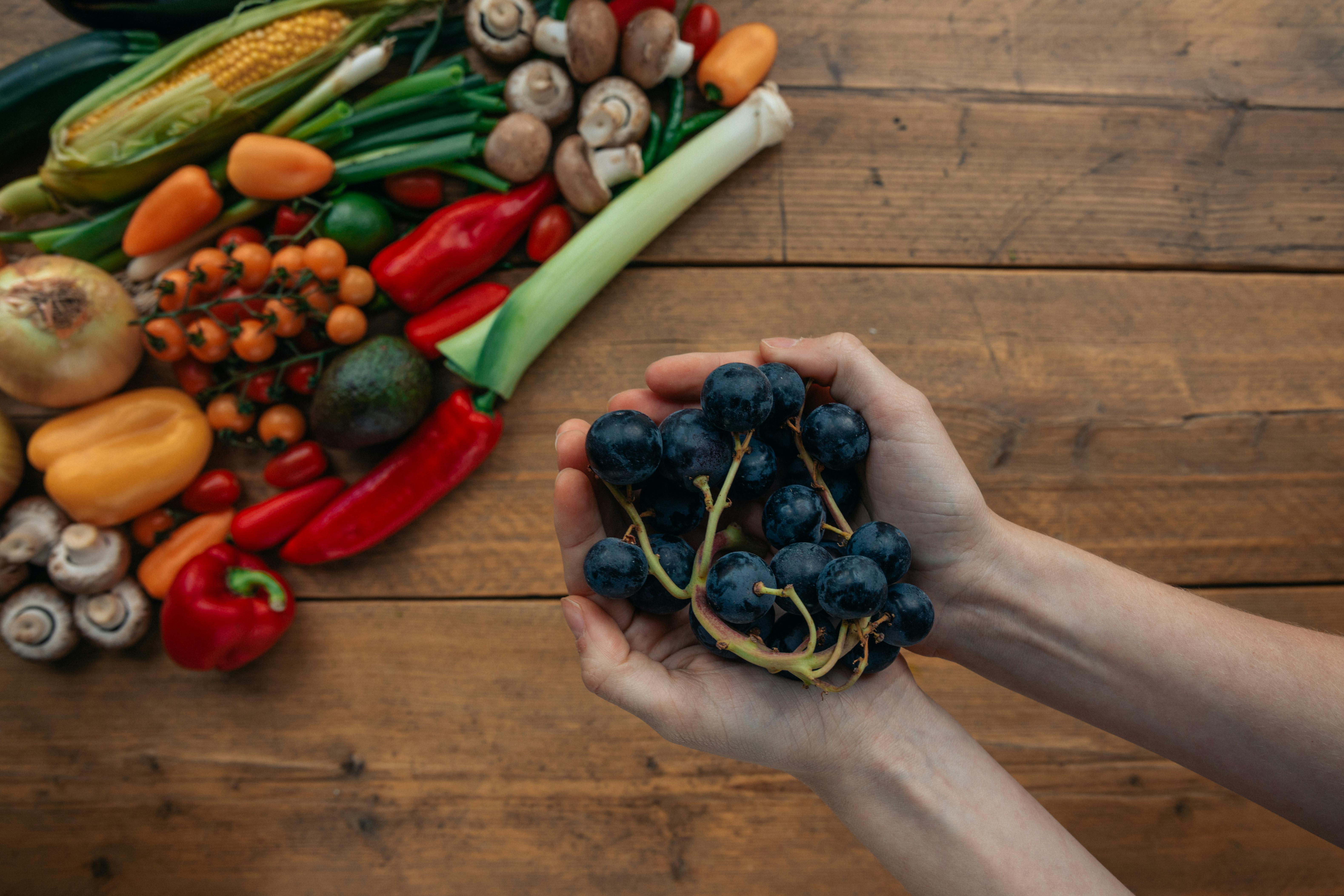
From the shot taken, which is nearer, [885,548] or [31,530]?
[885,548]

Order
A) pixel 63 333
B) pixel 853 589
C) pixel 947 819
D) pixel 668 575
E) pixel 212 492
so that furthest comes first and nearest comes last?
pixel 212 492, pixel 63 333, pixel 947 819, pixel 668 575, pixel 853 589

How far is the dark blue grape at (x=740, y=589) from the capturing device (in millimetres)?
755

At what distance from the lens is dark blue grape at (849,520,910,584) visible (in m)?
0.80

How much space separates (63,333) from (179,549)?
0.41 m

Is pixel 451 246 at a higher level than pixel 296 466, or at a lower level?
higher

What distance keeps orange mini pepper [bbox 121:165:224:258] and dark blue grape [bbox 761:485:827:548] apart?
114cm

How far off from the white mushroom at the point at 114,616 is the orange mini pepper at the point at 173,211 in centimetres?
60

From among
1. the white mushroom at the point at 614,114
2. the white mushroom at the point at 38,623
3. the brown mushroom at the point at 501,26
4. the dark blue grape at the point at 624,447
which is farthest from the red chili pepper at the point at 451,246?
the white mushroom at the point at 38,623

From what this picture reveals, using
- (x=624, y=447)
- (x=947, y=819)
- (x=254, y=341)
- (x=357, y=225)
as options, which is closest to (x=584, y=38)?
(x=357, y=225)

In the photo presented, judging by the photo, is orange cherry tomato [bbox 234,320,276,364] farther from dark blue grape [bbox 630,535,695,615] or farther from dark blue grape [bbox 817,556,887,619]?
dark blue grape [bbox 817,556,887,619]

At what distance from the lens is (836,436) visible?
880mm

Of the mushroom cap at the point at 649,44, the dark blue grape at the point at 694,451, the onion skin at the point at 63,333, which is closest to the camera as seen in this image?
the dark blue grape at the point at 694,451

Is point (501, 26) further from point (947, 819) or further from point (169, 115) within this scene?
point (947, 819)

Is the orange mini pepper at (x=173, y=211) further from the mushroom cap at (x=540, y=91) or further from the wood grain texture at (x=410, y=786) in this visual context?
the wood grain texture at (x=410, y=786)
